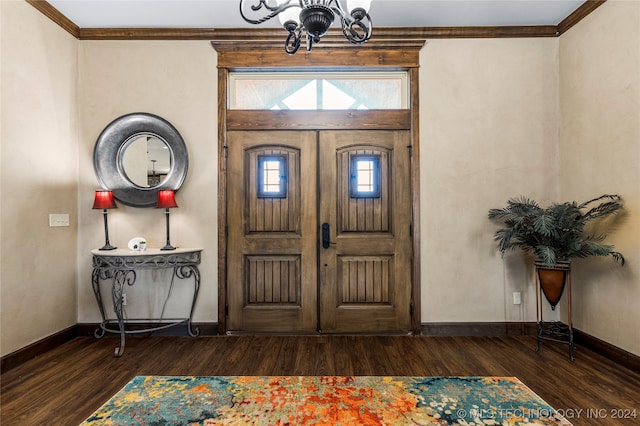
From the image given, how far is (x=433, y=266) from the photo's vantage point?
3555 mm

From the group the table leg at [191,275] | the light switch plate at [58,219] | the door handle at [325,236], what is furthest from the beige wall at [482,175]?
the light switch plate at [58,219]

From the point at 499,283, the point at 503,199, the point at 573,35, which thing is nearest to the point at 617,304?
the point at 499,283

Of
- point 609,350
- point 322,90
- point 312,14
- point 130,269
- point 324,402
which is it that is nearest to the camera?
point 312,14

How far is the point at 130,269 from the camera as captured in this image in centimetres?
306

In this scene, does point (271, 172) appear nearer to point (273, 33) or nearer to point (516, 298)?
point (273, 33)

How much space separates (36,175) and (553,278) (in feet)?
15.1

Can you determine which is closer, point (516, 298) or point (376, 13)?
point (376, 13)

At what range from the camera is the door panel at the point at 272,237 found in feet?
11.6

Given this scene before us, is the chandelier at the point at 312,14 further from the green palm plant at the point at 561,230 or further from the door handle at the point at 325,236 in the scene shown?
the green palm plant at the point at 561,230

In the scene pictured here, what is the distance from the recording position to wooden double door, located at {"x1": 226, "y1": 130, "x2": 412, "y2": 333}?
3.55m

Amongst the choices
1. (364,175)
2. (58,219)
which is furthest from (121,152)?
(364,175)

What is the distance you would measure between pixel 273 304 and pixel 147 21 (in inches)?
121

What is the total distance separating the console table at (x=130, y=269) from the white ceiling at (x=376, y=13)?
224 cm

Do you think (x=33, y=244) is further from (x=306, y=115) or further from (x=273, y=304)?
(x=306, y=115)
